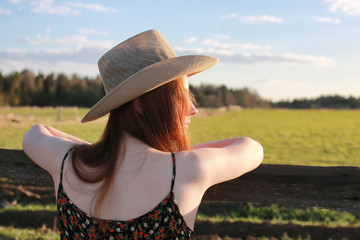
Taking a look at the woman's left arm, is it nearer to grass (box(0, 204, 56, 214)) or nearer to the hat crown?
the hat crown

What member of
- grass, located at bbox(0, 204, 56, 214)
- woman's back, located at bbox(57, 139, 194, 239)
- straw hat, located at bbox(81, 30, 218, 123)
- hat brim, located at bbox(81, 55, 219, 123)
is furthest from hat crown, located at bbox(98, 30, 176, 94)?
grass, located at bbox(0, 204, 56, 214)

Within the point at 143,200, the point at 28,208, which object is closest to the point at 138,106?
the point at 143,200

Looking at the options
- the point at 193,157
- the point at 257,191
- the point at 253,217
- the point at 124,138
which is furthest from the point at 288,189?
the point at 253,217

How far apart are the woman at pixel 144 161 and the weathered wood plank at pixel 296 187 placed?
51 cm

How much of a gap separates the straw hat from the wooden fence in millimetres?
777

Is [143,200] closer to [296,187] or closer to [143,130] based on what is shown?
[143,130]

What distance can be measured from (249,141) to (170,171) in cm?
46

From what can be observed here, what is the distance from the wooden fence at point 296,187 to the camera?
2.12 meters

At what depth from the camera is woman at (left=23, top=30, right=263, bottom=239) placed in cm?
142

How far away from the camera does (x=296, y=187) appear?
2.13 m

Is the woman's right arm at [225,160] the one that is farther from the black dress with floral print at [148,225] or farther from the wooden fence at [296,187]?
the wooden fence at [296,187]

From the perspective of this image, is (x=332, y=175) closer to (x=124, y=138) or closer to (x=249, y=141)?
(x=249, y=141)

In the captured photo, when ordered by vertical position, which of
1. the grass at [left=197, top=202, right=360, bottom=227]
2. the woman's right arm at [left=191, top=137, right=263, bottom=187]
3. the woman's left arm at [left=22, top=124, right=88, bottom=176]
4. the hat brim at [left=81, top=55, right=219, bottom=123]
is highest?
the hat brim at [left=81, top=55, right=219, bottom=123]

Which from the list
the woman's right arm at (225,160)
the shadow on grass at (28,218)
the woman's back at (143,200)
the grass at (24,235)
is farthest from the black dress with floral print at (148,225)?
the shadow on grass at (28,218)
